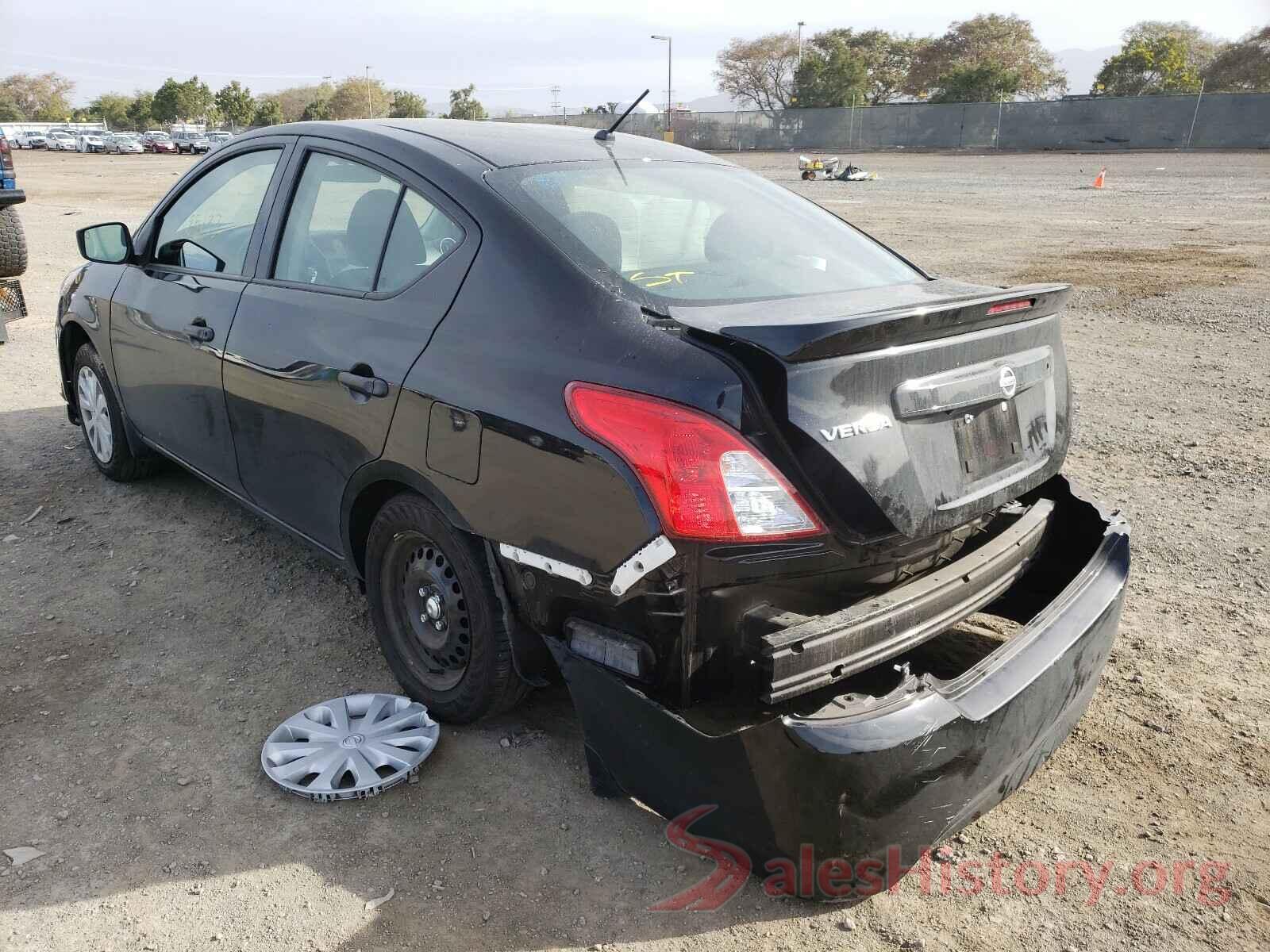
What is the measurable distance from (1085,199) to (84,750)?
22.5 meters

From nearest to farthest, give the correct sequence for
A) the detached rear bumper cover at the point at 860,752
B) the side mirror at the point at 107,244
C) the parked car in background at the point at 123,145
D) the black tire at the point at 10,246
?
the detached rear bumper cover at the point at 860,752 < the side mirror at the point at 107,244 < the black tire at the point at 10,246 < the parked car in background at the point at 123,145

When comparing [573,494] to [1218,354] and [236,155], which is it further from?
[1218,354]

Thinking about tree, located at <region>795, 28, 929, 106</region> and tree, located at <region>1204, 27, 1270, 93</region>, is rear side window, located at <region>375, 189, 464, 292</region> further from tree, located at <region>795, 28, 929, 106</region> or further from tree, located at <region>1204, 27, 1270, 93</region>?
tree, located at <region>795, 28, 929, 106</region>

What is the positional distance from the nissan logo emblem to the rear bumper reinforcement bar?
0.41 m

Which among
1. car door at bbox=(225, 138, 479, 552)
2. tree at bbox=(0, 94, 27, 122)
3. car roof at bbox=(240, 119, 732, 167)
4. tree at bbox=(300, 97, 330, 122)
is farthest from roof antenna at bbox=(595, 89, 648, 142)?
tree at bbox=(0, 94, 27, 122)

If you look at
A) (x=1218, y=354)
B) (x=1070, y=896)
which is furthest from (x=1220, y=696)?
(x=1218, y=354)

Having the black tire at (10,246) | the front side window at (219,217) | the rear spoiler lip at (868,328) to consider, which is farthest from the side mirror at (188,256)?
the black tire at (10,246)

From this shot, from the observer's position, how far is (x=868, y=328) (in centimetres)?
205

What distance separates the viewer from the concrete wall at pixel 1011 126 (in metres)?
40.6

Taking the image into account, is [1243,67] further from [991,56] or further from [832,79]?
[832,79]

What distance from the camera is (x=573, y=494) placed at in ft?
7.32

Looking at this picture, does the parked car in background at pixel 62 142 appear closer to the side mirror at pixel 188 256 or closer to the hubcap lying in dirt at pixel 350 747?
the side mirror at pixel 188 256

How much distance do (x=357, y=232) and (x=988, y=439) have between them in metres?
1.99
